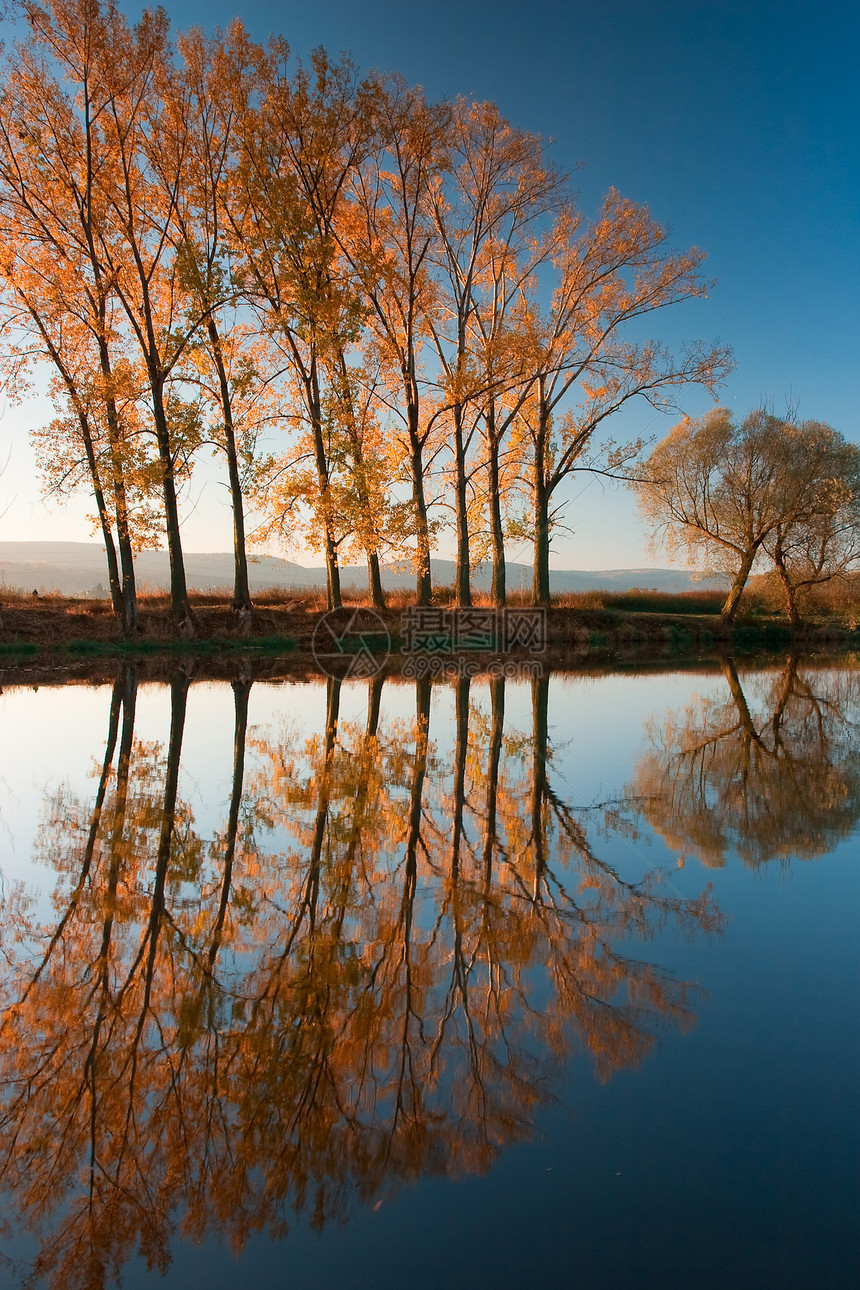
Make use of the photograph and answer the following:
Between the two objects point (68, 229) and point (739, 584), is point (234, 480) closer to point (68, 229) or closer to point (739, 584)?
point (68, 229)

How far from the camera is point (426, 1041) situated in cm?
254

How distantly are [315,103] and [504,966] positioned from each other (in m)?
22.4

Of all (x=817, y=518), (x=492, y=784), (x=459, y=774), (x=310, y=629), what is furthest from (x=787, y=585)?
(x=492, y=784)

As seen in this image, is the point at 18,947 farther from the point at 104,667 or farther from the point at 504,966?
the point at 104,667

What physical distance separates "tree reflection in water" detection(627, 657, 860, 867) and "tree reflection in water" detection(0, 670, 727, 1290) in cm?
86

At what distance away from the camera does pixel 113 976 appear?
2.95 metres

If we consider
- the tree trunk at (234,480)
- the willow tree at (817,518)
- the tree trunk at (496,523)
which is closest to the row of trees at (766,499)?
the willow tree at (817,518)

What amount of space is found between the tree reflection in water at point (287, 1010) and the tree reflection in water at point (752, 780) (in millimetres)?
865

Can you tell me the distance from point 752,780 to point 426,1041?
4.82 meters

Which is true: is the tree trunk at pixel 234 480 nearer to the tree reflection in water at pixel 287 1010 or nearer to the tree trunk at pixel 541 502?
the tree trunk at pixel 541 502

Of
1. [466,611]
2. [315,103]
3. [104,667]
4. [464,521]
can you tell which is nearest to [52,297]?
[315,103]

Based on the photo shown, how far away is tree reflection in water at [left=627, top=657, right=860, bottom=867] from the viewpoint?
15.9ft

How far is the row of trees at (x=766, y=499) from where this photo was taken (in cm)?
3028

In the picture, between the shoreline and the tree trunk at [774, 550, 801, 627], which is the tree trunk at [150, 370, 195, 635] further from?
the tree trunk at [774, 550, 801, 627]
